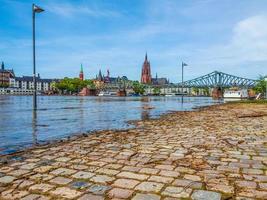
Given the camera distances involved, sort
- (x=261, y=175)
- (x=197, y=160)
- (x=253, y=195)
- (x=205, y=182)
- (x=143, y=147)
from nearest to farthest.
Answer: (x=253, y=195) < (x=205, y=182) < (x=261, y=175) < (x=197, y=160) < (x=143, y=147)

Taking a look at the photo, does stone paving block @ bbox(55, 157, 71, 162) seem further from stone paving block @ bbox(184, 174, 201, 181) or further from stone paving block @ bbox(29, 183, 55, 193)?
stone paving block @ bbox(184, 174, 201, 181)

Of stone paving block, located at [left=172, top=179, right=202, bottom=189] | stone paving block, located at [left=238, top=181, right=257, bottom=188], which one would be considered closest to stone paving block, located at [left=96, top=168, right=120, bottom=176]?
stone paving block, located at [left=172, top=179, right=202, bottom=189]

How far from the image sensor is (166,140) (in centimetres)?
929

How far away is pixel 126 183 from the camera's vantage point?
15.6 ft

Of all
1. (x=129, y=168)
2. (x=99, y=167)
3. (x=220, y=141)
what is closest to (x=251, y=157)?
(x=220, y=141)

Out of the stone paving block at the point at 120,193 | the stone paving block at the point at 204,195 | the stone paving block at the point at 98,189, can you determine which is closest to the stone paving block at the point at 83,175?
the stone paving block at the point at 98,189

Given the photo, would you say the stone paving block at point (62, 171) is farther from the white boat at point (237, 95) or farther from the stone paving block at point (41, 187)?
the white boat at point (237, 95)

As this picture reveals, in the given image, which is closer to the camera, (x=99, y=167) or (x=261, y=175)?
(x=261, y=175)

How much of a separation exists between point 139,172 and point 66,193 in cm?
153

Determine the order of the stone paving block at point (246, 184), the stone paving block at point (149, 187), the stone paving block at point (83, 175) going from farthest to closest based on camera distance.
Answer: the stone paving block at point (83, 175)
the stone paving block at point (246, 184)
the stone paving block at point (149, 187)

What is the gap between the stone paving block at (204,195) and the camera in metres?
4.07

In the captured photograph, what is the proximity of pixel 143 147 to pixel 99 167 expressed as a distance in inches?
94.1

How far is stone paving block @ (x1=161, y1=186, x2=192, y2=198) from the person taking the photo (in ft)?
13.7

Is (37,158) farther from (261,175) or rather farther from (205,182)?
(261,175)
